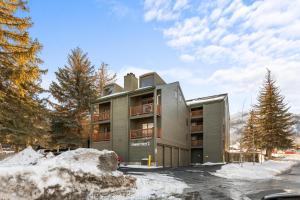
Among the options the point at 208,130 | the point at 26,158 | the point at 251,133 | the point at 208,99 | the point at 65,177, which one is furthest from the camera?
the point at 251,133

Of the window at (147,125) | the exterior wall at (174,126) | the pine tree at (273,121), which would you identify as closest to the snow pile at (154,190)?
the exterior wall at (174,126)

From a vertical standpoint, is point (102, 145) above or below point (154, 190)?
above

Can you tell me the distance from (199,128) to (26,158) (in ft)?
93.6

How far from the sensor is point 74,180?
1168cm

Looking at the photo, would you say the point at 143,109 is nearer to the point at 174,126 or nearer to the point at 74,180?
the point at 174,126

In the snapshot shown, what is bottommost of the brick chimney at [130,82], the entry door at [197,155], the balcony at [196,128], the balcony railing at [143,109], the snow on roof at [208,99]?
the entry door at [197,155]

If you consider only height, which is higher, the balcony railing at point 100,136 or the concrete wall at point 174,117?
the concrete wall at point 174,117

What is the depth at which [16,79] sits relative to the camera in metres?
18.2

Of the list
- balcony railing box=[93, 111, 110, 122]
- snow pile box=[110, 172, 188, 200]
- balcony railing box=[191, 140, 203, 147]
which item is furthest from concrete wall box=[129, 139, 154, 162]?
snow pile box=[110, 172, 188, 200]

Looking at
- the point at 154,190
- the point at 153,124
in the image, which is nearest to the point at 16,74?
the point at 154,190

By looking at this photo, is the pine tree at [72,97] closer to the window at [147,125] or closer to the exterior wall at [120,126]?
the exterior wall at [120,126]

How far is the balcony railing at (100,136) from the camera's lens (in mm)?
33625

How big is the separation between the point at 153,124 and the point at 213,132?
40.3ft

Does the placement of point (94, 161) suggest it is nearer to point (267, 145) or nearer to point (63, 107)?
point (63, 107)
